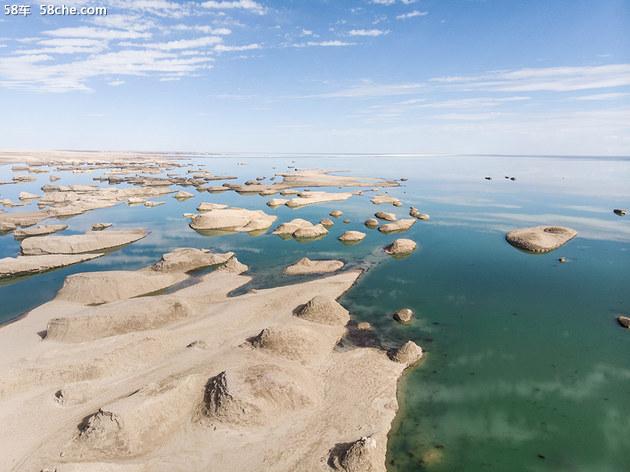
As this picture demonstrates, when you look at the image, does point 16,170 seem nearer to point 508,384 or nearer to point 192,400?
point 192,400

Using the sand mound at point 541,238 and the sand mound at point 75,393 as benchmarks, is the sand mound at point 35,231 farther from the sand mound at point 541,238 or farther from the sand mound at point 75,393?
the sand mound at point 541,238

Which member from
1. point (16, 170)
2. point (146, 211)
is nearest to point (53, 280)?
point (146, 211)

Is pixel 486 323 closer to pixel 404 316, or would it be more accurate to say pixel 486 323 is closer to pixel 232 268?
pixel 404 316

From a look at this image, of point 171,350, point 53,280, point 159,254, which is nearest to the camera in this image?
point 171,350

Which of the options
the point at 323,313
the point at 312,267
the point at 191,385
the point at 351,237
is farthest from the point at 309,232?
the point at 191,385

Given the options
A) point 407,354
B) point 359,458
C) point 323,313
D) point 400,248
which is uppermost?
point 400,248

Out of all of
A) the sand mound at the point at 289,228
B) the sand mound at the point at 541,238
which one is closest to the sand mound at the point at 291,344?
the sand mound at the point at 289,228
